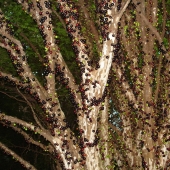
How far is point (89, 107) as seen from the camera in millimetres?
4359

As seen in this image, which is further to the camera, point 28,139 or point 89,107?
point 28,139

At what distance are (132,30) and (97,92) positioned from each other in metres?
3.03

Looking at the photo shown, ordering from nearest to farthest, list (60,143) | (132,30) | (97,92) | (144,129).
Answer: (97,92)
(60,143)
(144,129)
(132,30)

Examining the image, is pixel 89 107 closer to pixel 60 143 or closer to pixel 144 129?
pixel 60 143

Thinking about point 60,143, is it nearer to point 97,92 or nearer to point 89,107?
point 89,107

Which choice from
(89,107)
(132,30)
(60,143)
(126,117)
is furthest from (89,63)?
(126,117)

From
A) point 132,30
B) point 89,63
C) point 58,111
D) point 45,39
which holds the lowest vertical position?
point 58,111

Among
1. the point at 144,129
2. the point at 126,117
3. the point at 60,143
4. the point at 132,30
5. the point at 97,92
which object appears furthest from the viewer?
the point at 126,117

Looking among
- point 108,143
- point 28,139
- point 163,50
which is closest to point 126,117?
point 108,143

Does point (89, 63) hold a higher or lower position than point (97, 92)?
higher

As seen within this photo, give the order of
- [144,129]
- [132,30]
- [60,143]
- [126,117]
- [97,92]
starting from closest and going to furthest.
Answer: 1. [97,92]
2. [60,143]
3. [144,129]
4. [132,30]
5. [126,117]

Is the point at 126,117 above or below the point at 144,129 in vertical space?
above

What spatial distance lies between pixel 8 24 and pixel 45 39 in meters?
0.88

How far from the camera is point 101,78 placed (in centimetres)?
433
